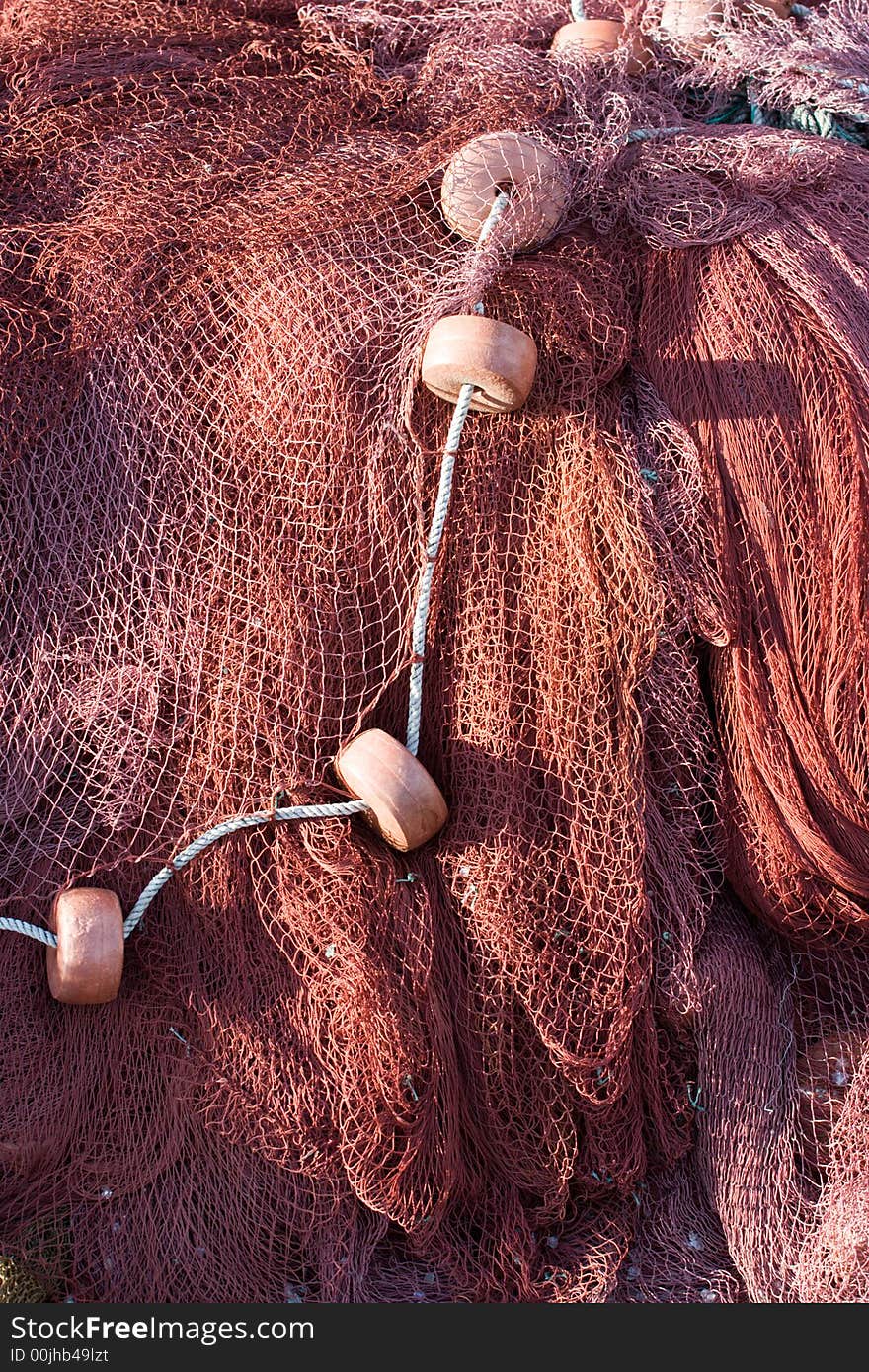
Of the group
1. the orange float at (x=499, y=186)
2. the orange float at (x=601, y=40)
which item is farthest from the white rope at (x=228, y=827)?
the orange float at (x=601, y=40)

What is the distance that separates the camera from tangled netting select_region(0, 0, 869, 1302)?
2.06 m

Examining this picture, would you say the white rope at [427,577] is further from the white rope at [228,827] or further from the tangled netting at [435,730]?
the white rope at [228,827]

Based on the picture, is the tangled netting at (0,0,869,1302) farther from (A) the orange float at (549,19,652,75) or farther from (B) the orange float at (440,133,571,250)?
(A) the orange float at (549,19,652,75)

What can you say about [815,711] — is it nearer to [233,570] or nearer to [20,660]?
[233,570]

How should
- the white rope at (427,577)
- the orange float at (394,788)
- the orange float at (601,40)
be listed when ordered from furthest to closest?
1. the orange float at (601,40)
2. the white rope at (427,577)
3. the orange float at (394,788)

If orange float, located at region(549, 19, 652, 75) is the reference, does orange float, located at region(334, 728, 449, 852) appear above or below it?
below

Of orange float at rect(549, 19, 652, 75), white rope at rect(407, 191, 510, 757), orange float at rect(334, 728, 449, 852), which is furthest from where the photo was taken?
orange float at rect(549, 19, 652, 75)

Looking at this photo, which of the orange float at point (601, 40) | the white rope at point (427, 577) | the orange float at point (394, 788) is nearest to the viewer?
the orange float at point (394, 788)

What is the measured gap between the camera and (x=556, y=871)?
2.12 metres

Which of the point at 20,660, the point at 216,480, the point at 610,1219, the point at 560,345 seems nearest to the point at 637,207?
the point at 560,345

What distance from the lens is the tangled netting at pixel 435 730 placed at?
2062mm

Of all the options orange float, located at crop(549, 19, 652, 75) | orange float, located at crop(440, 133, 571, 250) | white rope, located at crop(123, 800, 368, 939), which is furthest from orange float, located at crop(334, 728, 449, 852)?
orange float, located at crop(549, 19, 652, 75)

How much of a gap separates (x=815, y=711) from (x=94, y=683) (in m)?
1.19

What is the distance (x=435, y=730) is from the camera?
2.18 m
